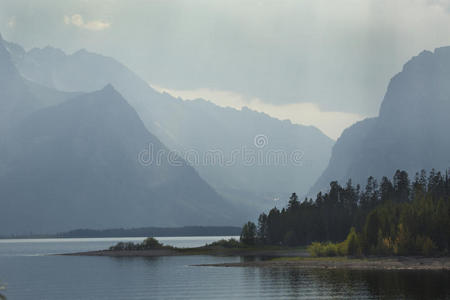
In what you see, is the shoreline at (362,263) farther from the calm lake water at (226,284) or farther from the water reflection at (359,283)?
the calm lake water at (226,284)

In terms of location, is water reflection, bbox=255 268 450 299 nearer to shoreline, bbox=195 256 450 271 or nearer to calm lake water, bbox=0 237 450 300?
calm lake water, bbox=0 237 450 300

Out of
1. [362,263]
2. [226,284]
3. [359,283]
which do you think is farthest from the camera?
[362,263]

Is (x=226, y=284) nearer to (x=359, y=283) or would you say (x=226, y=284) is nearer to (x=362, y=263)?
(x=359, y=283)

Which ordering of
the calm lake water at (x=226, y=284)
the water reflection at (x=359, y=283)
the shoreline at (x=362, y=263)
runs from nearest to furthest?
the water reflection at (x=359, y=283), the calm lake water at (x=226, y=284), the shoreline at (x=362, y=263)

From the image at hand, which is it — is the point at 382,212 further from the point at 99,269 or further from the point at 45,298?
the point at 45,298

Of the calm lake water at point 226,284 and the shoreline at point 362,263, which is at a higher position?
the shoreline at point 362,263

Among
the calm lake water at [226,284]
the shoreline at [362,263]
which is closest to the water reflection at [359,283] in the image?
the calm lake water at [226,284]

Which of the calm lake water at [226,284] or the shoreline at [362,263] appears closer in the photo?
the calm lake water at [226,284]

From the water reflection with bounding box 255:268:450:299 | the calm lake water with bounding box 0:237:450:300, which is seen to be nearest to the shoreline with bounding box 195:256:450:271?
the water reflection with bounding box 255:268:450:299

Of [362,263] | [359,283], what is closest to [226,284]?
[359,283]

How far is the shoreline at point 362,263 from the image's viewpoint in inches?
5866

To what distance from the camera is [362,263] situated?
160 meters

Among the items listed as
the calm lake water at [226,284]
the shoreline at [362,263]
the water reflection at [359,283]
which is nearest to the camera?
the water reflection at [359,283]

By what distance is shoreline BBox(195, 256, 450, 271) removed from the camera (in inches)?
5866
